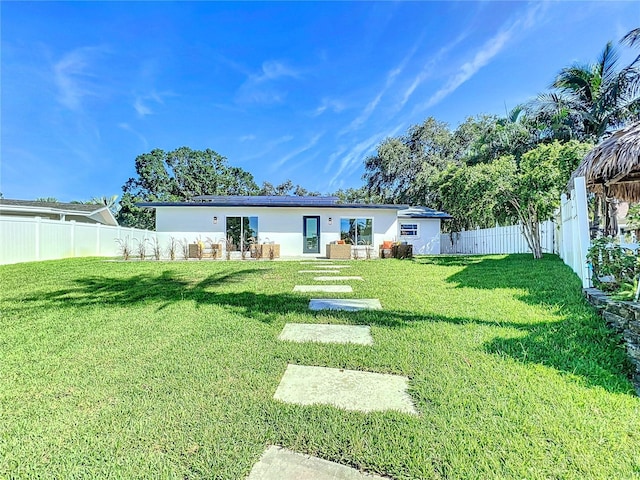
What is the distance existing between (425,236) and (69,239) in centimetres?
1652

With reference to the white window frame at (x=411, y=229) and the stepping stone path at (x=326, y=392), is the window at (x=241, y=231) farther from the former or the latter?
the stepping stone path at (x=326, y=392)

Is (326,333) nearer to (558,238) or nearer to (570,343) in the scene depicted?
(570,343)

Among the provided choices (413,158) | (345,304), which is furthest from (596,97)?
(345,304)

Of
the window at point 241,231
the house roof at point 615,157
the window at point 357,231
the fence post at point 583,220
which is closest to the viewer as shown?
the house roof at point 615,157

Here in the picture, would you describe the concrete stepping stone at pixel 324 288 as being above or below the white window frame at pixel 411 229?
below

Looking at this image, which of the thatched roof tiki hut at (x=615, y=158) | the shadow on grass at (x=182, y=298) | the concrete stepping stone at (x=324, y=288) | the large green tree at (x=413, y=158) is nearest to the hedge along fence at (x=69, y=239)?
the shadow on grass at (x=182, y=298)

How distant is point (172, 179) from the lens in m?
34.5

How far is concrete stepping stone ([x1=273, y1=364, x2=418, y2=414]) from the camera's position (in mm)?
2166

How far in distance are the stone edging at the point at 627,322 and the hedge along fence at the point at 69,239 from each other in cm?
1372

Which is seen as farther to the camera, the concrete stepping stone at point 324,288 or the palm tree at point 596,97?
the palm tree at point 596,97

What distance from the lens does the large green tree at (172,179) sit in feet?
105

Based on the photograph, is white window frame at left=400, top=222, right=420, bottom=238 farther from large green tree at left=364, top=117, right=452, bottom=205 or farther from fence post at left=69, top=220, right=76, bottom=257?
fence post at left=69, top=220, right=76, bottom=257

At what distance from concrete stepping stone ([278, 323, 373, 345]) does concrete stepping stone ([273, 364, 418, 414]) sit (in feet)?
2.07

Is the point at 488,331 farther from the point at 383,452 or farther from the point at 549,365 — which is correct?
the point at 383,452
